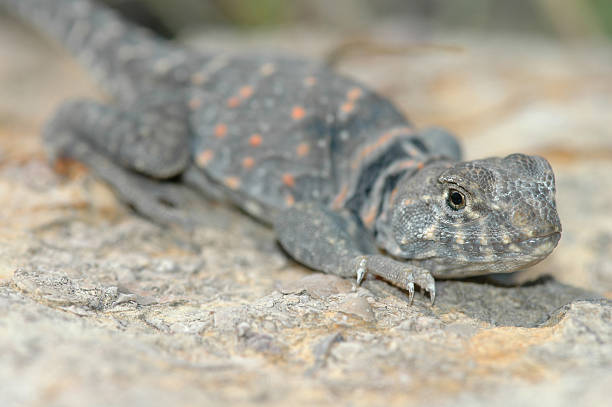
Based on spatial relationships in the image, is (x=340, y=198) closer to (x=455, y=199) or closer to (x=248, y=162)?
(x=248, y=162)

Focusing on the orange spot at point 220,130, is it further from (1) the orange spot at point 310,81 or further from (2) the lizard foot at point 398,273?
(2) the lizard foot at point 398,273

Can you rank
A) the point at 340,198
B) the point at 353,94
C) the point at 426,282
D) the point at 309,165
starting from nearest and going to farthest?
the point at 426,282
the point at 340,198
the point at 309,165
the point at 353,94

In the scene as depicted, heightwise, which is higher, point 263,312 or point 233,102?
point 233,102

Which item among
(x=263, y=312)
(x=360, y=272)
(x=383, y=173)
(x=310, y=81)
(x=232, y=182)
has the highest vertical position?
(x=310, y=81)

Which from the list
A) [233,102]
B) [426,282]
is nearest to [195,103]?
[233,102]

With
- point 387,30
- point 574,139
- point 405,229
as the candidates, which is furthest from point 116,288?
point 387,30

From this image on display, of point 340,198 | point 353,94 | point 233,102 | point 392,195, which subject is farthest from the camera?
point 233,102

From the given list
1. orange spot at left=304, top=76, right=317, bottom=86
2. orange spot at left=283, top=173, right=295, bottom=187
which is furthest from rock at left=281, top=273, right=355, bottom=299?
orange spot at left=304, top=76, right=317, bottom=86

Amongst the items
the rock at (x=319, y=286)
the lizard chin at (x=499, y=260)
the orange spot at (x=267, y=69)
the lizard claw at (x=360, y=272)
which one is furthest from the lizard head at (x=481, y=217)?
the orange spot at (x=267, y=69)

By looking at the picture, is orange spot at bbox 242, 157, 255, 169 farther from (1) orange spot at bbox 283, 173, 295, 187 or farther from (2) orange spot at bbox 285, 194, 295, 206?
(2) orange spot at bbox 285, 194, 295, 206
